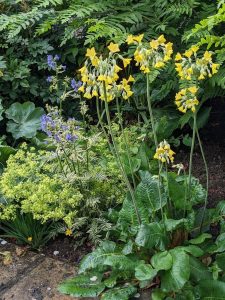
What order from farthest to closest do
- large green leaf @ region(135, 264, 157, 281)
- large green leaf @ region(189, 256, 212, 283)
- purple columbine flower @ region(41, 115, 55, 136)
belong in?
purple columbine flower @ region(41, 115, 55, 136) < large green leaf @ region(189, 256, 212, 283) < large green leaf @ region(135, 264, 157, 281)

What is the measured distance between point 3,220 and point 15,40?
5.52ft

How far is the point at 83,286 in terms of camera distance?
294 cm

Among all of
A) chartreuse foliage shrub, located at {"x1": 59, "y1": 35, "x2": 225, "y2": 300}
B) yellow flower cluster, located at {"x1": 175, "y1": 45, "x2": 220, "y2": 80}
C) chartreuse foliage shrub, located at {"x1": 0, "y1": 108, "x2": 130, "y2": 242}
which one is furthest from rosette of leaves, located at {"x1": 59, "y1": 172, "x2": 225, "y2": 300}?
yellow flower cluster, located at {"x1": 175, "y1": 45, "x2": 220, "y2": 80}

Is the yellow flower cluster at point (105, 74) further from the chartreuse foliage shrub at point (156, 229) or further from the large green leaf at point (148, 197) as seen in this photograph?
the large green leaf at point (148, 197)

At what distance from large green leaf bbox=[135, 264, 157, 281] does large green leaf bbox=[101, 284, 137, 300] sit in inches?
7.0

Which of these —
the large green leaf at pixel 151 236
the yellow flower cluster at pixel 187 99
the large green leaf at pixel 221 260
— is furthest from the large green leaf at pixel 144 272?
the yellow flower cluster at pixel 187 99

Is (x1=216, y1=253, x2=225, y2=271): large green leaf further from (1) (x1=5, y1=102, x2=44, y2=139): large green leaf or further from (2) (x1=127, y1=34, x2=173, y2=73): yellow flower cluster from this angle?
(1) (x1=5, y1=102, x2=44, y2=139): large green leaf

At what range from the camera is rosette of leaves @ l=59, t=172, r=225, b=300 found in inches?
107

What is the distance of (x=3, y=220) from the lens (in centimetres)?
360

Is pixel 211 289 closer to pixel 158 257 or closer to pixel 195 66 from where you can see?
pixel 158 257

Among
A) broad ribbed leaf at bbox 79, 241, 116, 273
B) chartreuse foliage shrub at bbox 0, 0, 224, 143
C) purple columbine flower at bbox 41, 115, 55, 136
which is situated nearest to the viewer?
broad ribbed leaf at bbox 79, 241, 116, 273

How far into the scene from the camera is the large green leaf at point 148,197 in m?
3.10

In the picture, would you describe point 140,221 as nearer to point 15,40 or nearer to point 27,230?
point 27,230

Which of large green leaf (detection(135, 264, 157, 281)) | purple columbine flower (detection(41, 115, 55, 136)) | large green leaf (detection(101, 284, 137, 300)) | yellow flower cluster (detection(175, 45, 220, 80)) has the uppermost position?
yellow flower cluster (detection(175, 45, 220, 80))
